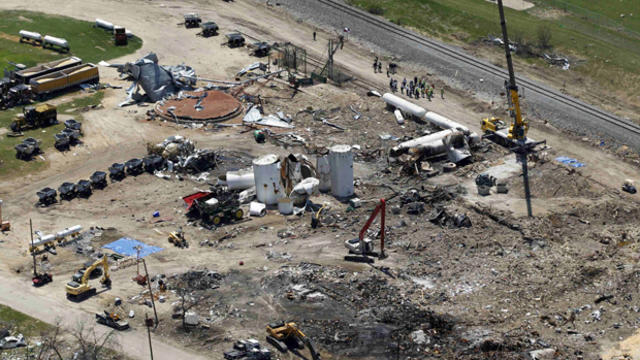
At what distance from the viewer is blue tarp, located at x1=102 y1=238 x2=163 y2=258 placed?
44300 millimetres

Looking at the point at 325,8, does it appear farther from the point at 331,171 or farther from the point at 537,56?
the point at 331,171

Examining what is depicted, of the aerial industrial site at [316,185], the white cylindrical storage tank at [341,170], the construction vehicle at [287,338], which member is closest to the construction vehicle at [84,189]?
the aerial industrial site at [316,185]

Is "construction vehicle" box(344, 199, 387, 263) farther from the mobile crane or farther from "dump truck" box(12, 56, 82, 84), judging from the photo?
"dump truck" box(12, 56, 82, 84)

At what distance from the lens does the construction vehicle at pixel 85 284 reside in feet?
131

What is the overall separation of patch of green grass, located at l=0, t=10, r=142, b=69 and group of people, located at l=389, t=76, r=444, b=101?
2448cm

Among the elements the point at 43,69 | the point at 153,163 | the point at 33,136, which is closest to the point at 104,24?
the point at 43,69

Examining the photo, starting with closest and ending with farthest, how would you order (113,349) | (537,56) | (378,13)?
(113,349) < (537,56) < (378,13)

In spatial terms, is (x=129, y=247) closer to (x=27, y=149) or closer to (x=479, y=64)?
(x=27, y=149)

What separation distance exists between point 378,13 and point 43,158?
4018cm

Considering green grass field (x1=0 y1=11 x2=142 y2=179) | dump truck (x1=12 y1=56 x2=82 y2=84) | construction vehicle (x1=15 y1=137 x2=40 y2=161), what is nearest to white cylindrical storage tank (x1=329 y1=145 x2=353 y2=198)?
construction vehicle (x1=15 y1=137 x2=40 y2=161)

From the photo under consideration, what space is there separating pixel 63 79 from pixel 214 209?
1001 inches

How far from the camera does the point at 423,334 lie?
122 feet

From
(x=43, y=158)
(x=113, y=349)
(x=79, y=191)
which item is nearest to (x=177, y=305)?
(x=113, y=349)

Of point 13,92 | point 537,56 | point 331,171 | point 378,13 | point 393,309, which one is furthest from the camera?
point 378,13
